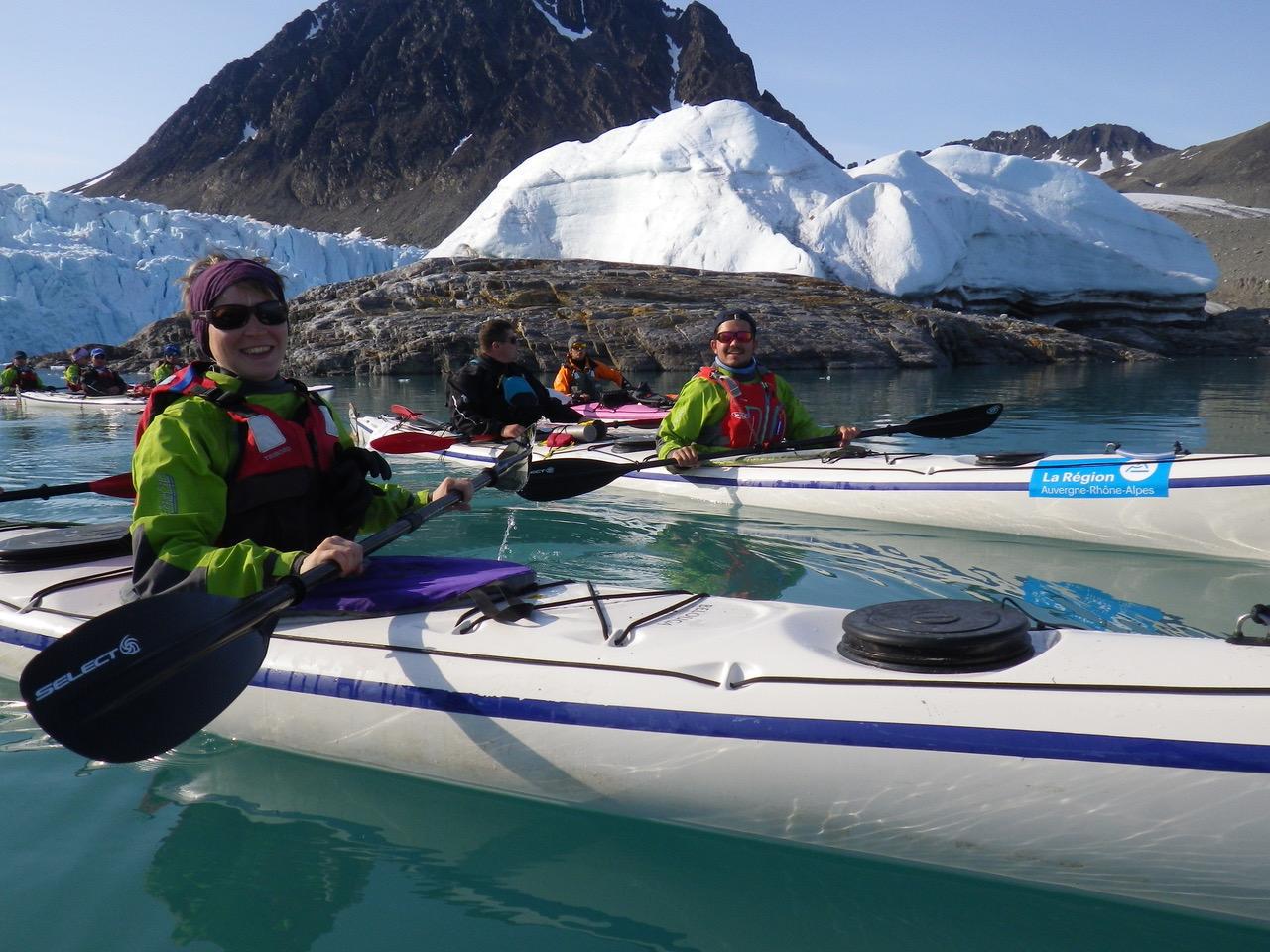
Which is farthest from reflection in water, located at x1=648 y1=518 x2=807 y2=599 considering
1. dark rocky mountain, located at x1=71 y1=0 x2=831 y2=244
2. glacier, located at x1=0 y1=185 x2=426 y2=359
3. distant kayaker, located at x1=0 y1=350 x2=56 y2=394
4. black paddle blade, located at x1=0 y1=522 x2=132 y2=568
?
dark rocky mountain, located at x1=71 y1=0 x2=831 y2=244

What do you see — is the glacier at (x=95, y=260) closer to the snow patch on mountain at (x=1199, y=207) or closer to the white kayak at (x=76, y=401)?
the white kayak at (x=76, y=401)

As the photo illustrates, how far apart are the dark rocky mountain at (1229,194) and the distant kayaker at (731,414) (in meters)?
53.8

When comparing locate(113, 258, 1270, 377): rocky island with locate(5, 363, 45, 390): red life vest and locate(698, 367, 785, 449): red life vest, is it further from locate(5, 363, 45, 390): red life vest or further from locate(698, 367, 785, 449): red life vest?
locate(698, 367, 785, 449): red life vest

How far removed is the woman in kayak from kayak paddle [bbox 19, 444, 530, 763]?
0.17 metres

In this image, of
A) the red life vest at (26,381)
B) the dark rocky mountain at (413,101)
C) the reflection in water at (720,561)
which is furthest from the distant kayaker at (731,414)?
the dark rocky mountain at (413,101)

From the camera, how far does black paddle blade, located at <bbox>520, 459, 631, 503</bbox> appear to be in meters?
4.57

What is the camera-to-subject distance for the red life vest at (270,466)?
2.73 meters

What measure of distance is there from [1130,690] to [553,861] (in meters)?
1.42

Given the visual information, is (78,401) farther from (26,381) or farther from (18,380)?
(26,381)

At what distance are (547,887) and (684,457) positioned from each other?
3927 mm

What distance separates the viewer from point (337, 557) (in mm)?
2506

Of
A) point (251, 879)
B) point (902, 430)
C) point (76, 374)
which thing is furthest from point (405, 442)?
point (76, 374)

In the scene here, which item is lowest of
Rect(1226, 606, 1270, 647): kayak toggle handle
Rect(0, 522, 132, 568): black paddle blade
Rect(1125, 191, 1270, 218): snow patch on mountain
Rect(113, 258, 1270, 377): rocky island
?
Rect(0, 522, 132, 568): black paddle blade

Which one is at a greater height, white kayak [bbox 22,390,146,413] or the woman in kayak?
the woman in kayak
